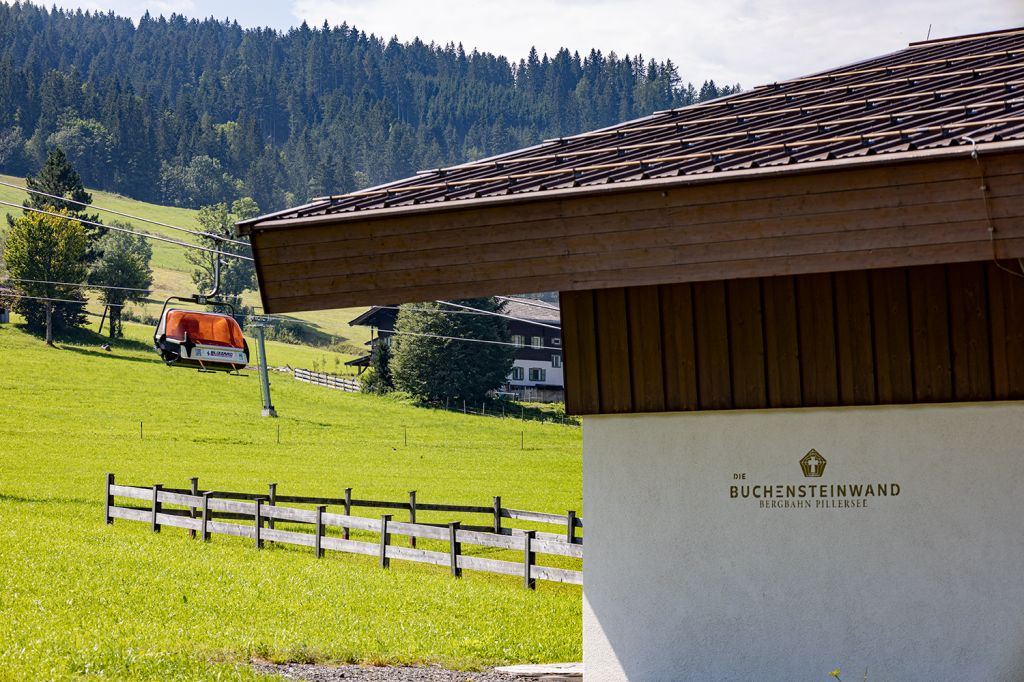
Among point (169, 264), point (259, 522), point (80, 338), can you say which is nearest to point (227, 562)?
point (259, 522)

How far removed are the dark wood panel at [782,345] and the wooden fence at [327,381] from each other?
6561cm

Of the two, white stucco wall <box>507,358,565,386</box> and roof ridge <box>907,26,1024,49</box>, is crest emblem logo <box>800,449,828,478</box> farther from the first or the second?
white stucco wall <box>507,358,565,386</box>

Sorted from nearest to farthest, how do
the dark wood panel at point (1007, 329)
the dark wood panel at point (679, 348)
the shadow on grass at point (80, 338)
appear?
the dark wood panel at point (1007, 329)
the dark wood panel at point (679, 348)
the shadow on grass at point (80, 338)

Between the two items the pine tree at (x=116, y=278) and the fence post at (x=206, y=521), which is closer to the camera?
the fence post at (x=206, y=521)

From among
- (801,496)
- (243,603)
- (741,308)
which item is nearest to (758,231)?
(741,308)

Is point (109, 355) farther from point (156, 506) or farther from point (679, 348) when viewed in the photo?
point (679, 348)

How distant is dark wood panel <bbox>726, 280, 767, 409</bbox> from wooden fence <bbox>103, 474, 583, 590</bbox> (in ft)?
19.4

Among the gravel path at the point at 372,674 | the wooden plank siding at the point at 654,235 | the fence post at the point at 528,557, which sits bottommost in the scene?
the gravel path at the point at 372,674

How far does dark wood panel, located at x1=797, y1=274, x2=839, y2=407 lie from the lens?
9102mm

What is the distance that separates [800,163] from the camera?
724 centimetres

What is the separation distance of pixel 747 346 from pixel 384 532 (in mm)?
10417

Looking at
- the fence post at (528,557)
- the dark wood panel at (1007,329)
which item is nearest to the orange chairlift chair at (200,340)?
the fence post at (528,557)

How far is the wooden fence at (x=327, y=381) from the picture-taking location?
2938 inches

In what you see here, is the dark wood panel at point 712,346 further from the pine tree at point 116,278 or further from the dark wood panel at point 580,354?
the pine tree at point 116,278
